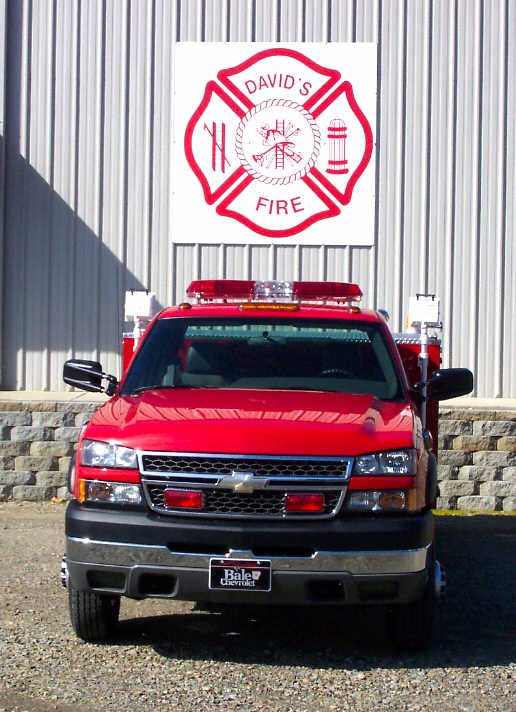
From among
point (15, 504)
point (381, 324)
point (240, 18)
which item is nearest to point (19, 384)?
point (15, 504)

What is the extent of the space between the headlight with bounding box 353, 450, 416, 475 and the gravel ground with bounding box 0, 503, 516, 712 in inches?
41.0

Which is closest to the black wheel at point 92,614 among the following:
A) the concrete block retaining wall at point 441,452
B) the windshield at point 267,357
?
the windshield at point 267,357

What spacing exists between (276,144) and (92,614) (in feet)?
24.7

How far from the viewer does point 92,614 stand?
5547mm

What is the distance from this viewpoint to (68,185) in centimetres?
1193

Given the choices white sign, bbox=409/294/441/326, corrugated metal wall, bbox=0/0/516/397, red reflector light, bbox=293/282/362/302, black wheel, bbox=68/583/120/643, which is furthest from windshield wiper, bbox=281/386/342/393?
corrugated metal wall, bbox=0/0/516/397

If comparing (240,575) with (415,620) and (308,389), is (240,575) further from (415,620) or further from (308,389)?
(308,389)

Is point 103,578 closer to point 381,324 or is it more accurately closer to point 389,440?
point 389,440

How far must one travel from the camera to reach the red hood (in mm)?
5129

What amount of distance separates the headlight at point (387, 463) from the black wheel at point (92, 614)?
59.6 inches

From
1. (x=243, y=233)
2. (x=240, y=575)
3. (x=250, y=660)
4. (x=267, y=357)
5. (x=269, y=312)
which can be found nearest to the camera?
(x=240, y=575)

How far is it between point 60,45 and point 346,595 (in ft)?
28.8

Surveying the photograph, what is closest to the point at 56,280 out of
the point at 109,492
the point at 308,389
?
the point at 308,389

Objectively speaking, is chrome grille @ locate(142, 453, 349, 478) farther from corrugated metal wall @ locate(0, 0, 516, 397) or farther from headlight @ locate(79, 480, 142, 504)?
corrugated metal wall @ locate(0, 0, 516, 397)
